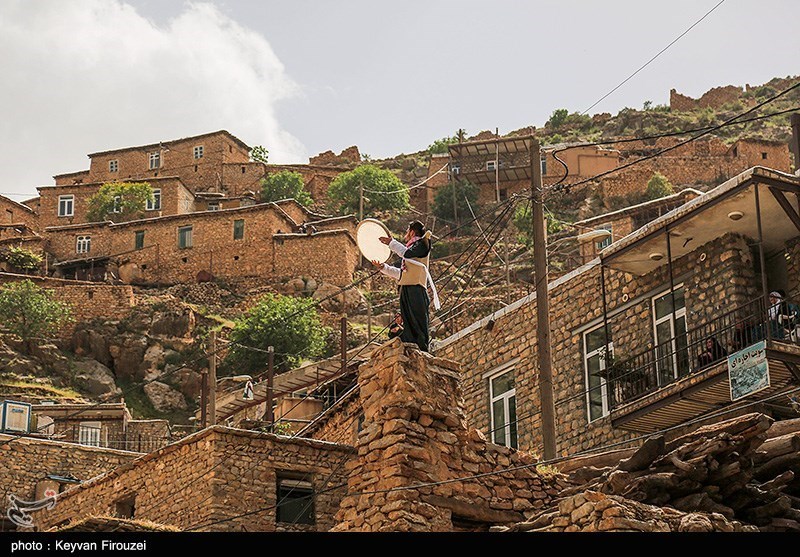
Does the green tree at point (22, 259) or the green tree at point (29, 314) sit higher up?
the green tree at point (22, 259)

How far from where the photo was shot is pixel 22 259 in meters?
74.3

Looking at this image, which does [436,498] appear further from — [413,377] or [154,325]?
[154,325]

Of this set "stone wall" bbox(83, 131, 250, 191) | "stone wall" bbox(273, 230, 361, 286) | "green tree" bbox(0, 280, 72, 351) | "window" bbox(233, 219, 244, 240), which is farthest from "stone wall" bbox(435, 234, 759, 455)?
"stone wall" bbox(83, 131, 250, 191)

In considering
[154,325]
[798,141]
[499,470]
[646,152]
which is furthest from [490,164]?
[499,470]

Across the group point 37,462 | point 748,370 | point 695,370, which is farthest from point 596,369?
point 37,462

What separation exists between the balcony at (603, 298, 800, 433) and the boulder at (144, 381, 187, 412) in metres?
37.2

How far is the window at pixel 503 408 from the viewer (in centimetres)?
2544

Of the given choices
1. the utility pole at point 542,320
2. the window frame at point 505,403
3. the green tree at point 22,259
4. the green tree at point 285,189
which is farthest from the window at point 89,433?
the green tree at point 285,189

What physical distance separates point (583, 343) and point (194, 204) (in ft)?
205

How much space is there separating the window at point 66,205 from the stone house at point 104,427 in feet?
140

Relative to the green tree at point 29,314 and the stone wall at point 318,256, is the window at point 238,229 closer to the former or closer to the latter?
the stone wall at point 318,256

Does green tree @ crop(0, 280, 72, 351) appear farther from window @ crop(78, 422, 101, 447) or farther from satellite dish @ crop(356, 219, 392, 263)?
satellite dish @ crop(356, 219, 392, 263)

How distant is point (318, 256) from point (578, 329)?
4571 cm

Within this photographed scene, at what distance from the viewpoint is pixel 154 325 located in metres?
66.0
